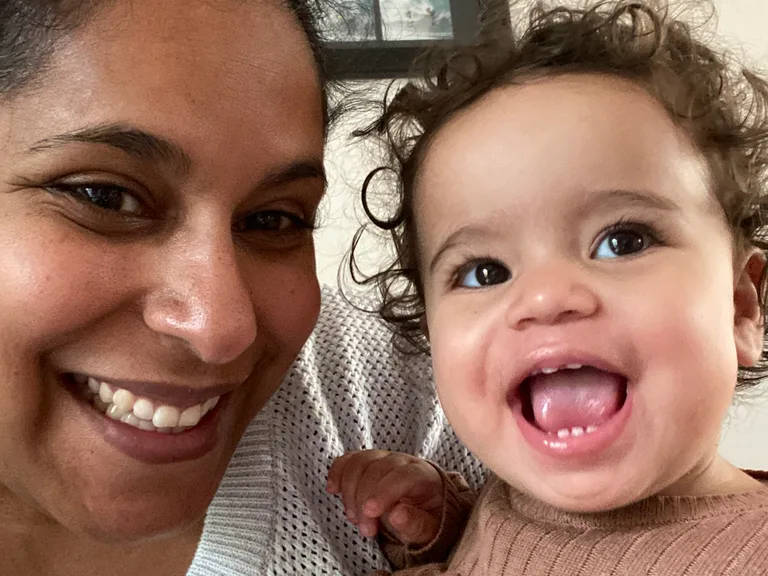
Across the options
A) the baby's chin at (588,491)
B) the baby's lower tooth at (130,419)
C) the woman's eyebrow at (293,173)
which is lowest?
the baby's chin at (588,491)

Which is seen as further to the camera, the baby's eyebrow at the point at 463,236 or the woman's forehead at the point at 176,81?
the baby's eyebrow at the point at 463,236

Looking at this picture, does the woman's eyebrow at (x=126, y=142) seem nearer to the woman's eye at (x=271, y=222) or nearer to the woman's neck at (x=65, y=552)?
the woman's eye at (x=271, y=222)

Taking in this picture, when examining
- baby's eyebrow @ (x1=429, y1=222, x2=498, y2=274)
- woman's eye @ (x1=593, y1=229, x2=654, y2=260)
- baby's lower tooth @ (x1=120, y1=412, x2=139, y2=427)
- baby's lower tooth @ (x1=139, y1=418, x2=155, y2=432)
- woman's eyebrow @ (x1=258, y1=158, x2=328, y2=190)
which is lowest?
baby's lower tooth @ (x1=139, y1=418, x2=155, y2=432)

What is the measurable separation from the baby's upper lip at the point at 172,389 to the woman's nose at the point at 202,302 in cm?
7

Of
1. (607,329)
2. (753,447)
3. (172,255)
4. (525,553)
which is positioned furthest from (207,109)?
(753,447)

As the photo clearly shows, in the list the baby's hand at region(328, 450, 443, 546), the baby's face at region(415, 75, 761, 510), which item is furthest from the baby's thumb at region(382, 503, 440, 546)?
the baby's face at region(415, 75, 761, 510)

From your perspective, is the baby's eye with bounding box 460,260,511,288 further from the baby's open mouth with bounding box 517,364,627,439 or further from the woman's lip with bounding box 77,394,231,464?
the woman's lip with bounding box 77,394,231,464

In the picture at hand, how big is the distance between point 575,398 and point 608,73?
402 mm

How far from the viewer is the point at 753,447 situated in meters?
2.16

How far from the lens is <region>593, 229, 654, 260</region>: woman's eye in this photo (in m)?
0.85

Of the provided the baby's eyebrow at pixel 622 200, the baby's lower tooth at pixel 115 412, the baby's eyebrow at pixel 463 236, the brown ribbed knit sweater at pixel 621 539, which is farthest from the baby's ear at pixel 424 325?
the baby's lower tooth at pixel 115 412

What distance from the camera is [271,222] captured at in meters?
0.94

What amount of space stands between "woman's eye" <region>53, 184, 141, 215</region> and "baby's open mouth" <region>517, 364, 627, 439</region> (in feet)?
1.55

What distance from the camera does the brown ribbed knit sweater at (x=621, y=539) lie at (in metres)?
0.78
